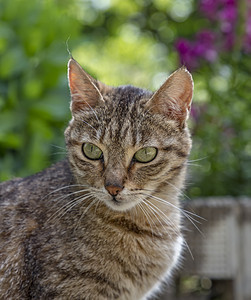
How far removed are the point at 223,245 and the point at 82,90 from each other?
6.13 feet

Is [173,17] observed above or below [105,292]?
above

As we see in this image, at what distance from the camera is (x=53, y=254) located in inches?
104

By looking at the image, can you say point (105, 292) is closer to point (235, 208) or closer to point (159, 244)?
point (159, 244)

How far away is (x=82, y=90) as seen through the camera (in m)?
2.83

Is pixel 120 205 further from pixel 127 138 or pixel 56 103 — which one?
pixel 56 103

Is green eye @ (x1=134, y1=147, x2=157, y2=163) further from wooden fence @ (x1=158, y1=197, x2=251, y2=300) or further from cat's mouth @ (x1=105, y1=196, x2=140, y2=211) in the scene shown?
wooden fence @ (x1=158, y1=197, x2=251, y2=300)

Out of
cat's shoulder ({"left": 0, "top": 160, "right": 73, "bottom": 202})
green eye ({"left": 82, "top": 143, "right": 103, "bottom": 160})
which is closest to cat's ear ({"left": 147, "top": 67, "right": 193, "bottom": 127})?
green eye ({"left": 82, "top": 143, "right": 103, "bottom": 160})

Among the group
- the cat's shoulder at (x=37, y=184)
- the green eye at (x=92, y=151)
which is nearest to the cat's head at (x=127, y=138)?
the green eye at (x=92, y=151)

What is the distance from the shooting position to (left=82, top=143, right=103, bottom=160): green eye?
270 cm

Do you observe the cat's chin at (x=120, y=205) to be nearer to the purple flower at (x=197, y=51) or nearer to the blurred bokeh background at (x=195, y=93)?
the blurred bokeh background at (x=195, y=93)

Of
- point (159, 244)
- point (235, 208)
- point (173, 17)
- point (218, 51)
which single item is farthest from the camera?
point (173, 17)

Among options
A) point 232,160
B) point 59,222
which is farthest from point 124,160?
point 232,160

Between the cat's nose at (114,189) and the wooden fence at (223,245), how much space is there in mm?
1543

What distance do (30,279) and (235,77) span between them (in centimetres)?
281
